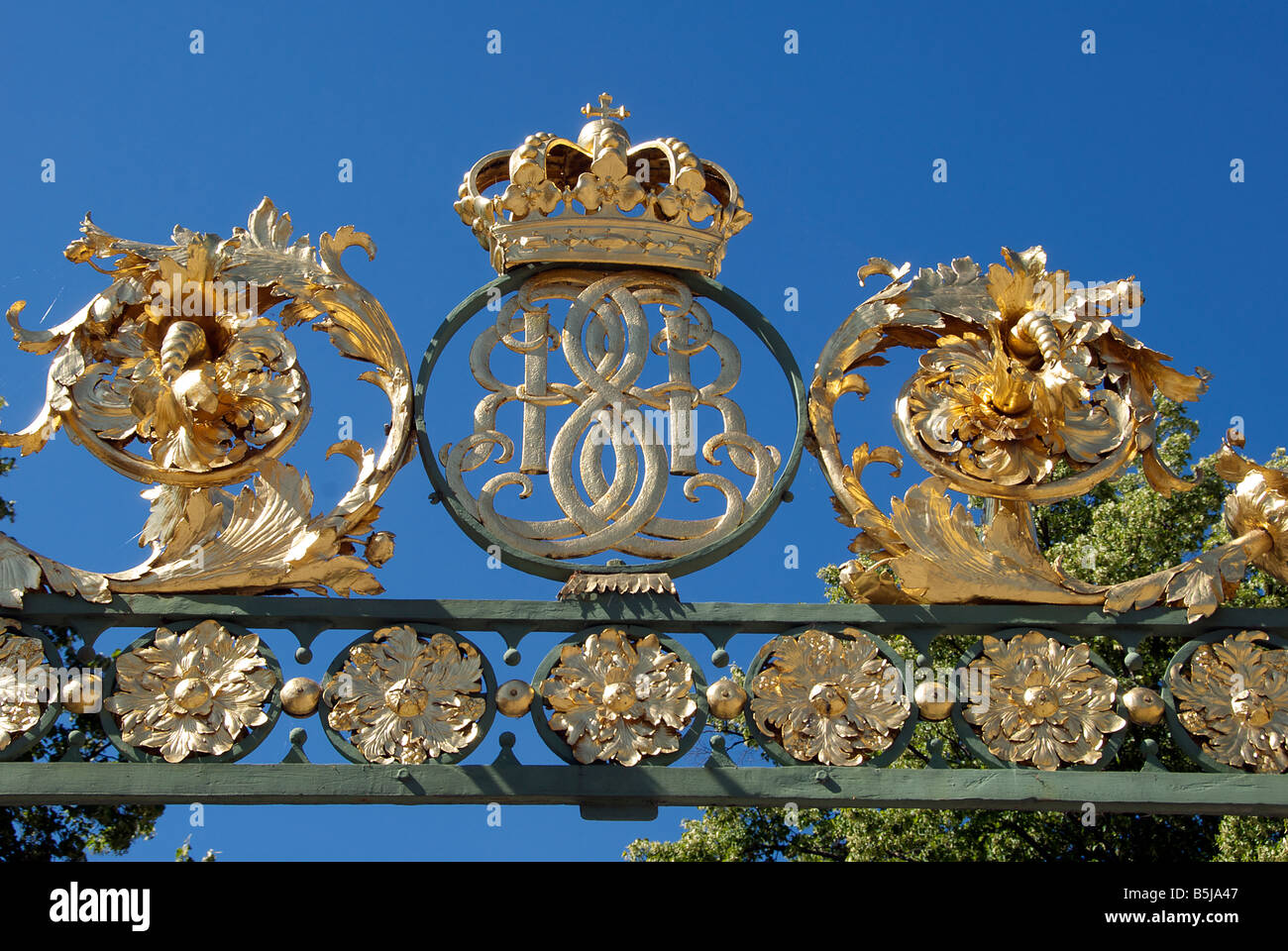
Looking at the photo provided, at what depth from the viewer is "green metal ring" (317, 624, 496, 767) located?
578 cm

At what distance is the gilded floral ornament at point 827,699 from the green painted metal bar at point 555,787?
0.12 metres

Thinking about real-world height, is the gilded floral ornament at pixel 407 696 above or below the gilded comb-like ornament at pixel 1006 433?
below

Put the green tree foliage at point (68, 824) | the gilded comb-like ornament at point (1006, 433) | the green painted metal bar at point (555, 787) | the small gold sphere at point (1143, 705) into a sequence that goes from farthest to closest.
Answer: the green tree foliage at point (68, 824) → the gilded comb-like ornament at point (1006, 433) → the small gold sphere at point (1143, 705) → the green painted metal bar at point (555, 787)

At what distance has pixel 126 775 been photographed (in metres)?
5.68

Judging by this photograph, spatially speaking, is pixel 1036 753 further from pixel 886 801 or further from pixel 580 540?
pixel 580 540

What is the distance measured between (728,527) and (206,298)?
6.39ft

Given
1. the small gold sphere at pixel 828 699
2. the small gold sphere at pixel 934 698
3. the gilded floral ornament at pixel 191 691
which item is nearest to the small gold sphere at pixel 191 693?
Answer: the gilded floral ornament at pixel 191 691

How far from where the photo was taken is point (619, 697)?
5.87m

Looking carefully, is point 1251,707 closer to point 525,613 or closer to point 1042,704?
point 1042,704

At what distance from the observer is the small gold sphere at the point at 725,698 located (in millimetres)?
5867

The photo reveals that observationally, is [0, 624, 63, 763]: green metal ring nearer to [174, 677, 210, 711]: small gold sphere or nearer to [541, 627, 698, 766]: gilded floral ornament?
[174, 677, 210, 711]: small gold sphere

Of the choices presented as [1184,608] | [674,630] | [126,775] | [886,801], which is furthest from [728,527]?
[126,775]

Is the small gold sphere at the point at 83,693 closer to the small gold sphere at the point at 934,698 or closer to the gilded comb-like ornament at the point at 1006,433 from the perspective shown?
the gilded comb-like ornament at the point at 1006,433

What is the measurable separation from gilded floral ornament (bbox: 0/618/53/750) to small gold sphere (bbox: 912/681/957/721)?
2.78 meters
